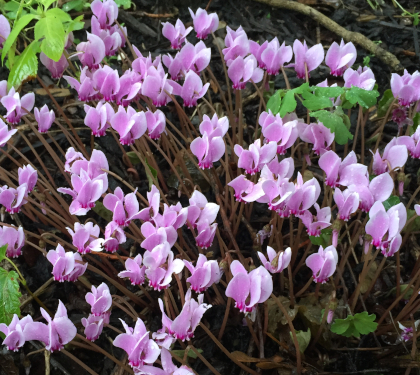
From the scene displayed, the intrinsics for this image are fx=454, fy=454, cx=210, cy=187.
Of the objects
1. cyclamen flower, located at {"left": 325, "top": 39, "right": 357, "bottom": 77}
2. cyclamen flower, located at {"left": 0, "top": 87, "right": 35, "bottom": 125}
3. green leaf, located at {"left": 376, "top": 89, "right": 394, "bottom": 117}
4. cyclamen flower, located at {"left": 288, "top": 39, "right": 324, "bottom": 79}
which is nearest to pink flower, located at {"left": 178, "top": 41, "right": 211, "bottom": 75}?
cyclamen flower, located at {"left": 288, "top": 39, "right": 324, "bottom": 79}

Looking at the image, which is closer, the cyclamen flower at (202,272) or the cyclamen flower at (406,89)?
the cyclamen flower at (202,272)

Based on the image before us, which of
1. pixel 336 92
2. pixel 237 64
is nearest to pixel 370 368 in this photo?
pixel 336 92

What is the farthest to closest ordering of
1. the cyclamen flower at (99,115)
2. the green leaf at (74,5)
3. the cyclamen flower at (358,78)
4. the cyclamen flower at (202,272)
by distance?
the green leaf at (74,5)
the cyclamen flower at (358,78)
the cyclamen flower at (99,115)
the cyclamen flower at (202,272)

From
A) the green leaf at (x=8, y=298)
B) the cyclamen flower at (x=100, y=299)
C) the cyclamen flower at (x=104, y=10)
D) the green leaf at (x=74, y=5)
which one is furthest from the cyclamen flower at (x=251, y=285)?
the green leaf at (x=74, y=5)

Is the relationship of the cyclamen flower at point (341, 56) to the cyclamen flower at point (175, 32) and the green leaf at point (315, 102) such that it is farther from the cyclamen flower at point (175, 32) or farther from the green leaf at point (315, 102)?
the cyclamen flower at point (175, 32)

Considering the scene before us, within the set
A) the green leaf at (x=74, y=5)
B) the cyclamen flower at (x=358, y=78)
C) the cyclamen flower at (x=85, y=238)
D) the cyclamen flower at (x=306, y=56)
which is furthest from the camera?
the green leaf at (x=74, y=5)

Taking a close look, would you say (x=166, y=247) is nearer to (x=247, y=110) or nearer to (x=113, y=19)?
(x=113, y=19)

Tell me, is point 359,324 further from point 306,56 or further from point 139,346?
point 306,56
